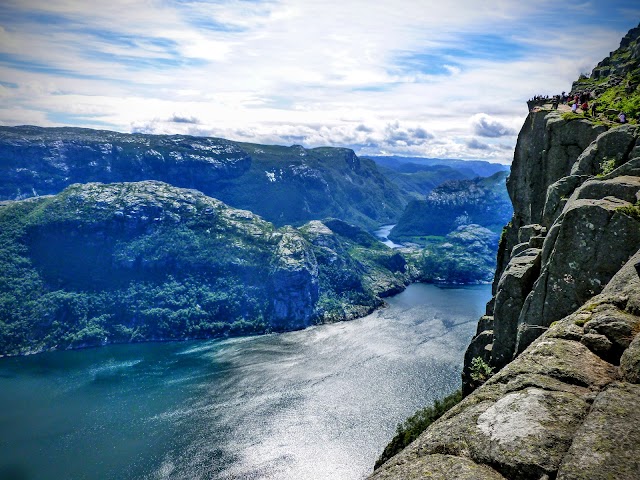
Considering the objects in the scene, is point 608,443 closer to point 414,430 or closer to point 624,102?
point 624,102

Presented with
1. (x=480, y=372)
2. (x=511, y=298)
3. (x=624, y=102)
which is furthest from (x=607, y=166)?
(x=624, y=102)

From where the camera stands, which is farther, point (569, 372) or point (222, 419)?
point (222, 419)

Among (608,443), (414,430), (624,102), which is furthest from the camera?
(414,430)

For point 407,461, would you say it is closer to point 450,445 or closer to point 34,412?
point 450,445

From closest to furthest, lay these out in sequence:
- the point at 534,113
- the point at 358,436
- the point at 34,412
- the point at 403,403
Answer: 1. the point at 534,113
2. the point at 358,436
3. the point at 403,403
4. the point at 34,412

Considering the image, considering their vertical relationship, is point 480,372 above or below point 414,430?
above

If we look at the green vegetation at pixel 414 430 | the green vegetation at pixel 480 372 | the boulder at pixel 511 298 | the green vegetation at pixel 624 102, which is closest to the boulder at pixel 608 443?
the boulder at pixel 511 298

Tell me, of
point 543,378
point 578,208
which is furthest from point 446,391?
point 543,378
